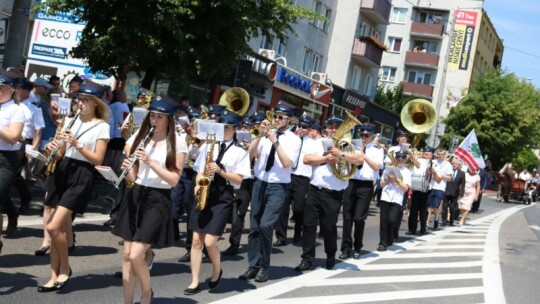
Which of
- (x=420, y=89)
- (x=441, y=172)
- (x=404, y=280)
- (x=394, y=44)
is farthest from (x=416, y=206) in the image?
(x=394, y=44)

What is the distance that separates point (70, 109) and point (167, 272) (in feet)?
6.98

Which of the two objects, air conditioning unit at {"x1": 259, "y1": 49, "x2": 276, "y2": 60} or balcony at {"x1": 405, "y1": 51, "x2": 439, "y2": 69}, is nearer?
air conditioning unit at {"x1": 259, "y1": 49, "x2": 276, "y2": 60}

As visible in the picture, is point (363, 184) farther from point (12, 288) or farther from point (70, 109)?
point (12, 288)

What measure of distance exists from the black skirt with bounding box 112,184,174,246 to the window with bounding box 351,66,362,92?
36.7m

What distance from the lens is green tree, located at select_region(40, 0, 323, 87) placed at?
1456 cm

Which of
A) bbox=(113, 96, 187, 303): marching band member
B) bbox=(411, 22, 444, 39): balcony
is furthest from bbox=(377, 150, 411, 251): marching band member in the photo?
bbox=(411, 22, 444, 39): balcony

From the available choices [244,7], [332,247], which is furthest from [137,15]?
[332,247]

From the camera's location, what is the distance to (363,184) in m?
10.7

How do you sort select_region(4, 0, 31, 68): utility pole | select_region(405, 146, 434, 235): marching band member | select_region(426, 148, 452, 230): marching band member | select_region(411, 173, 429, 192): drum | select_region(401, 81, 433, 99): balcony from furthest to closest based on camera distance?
1. select_region(401, 81, 433, 99): balcony
2. select_region(426, 148, 452, 230): marching band member
3. select_region(405, 146, 434, 235): marching band member
4. select_region(411, 173, 429, 192): drum
5. select_region(4, 0, 31, 68): utility pole

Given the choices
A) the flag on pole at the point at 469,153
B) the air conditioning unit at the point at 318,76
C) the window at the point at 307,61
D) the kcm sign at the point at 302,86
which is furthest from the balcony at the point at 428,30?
the flag on pole at the point at 469,153

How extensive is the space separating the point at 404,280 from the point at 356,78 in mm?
33674

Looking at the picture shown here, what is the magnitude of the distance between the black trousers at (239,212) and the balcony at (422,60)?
5484cm

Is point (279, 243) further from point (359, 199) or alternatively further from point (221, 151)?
point (221, 151)

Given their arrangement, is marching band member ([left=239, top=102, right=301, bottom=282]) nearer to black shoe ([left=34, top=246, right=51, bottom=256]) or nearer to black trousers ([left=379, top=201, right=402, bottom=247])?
black shoe ([left=34, top=246, right=51, bottom=256])
